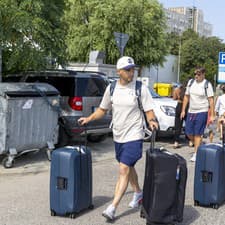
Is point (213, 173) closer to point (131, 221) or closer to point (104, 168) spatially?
point (131, 221)

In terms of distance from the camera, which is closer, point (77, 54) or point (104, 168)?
point (104, 168)

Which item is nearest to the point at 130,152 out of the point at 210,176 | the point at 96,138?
the point at 210,176

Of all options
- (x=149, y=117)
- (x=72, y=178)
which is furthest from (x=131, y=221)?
(x=149, y=117)

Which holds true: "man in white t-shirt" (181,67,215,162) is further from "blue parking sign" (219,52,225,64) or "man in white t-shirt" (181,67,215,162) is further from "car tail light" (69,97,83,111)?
"blue parking sign" (219,52,225,64)

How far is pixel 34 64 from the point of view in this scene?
29.2ft

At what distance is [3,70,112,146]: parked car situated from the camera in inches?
371

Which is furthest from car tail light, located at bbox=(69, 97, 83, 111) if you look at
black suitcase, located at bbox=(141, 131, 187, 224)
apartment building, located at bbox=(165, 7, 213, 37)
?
apartment building, located at bbox=(165, 7, 213, 37)

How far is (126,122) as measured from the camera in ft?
17.7

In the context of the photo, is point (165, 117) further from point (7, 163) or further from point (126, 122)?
point (126, 122)

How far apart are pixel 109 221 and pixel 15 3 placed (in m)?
5.02

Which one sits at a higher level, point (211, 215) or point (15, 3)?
point (15, 3)

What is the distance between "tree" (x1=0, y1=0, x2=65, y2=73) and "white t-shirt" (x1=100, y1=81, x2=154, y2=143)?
141 inches

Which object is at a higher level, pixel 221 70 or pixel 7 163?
pixel 221 70

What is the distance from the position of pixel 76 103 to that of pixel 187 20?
12535 centimetres
